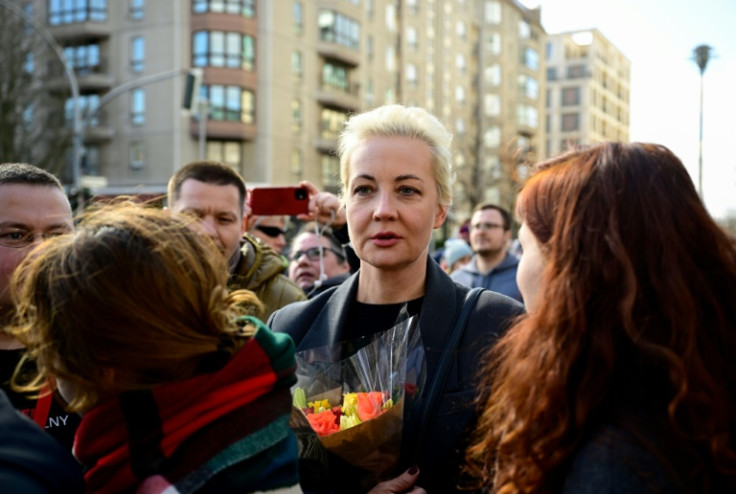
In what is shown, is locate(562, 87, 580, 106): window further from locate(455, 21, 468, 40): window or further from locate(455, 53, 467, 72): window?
locate(455, 53, 467, 72): window

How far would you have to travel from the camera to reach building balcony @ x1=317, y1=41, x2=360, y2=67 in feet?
119

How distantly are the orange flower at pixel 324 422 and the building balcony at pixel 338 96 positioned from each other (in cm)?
3429

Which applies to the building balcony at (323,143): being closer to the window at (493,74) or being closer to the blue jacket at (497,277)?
the window at (493,74)

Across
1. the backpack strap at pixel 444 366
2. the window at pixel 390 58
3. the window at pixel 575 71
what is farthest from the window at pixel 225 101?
the window at pixel 575 71

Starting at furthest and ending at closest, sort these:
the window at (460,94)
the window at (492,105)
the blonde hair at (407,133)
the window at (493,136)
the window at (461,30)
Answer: the window at (492,105) < the window at (493,136) < the window at (461,30) < the window at (460,94) < the blonde hair at (407,133)

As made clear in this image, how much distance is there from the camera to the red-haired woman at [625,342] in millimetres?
1387

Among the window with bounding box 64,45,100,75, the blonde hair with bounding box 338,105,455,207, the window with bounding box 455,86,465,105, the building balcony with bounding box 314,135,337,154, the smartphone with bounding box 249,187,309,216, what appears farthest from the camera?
the window with bounding box 455,86,465,105

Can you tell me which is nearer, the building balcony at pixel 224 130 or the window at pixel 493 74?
the building balcony at pixel 224 130

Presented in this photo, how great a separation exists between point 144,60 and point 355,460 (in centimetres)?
3432

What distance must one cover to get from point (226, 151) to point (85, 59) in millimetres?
8606

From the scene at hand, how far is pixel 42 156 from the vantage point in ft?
78.9

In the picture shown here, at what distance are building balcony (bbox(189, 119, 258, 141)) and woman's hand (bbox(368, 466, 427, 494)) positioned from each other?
32215 mm

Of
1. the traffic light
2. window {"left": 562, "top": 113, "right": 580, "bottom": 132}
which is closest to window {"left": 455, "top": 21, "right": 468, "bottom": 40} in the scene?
window {"left": 562, "top": 113, "right": 580, "bottom": 132}

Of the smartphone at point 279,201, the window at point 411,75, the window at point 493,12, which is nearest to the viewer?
the smartphone at point 279,201
